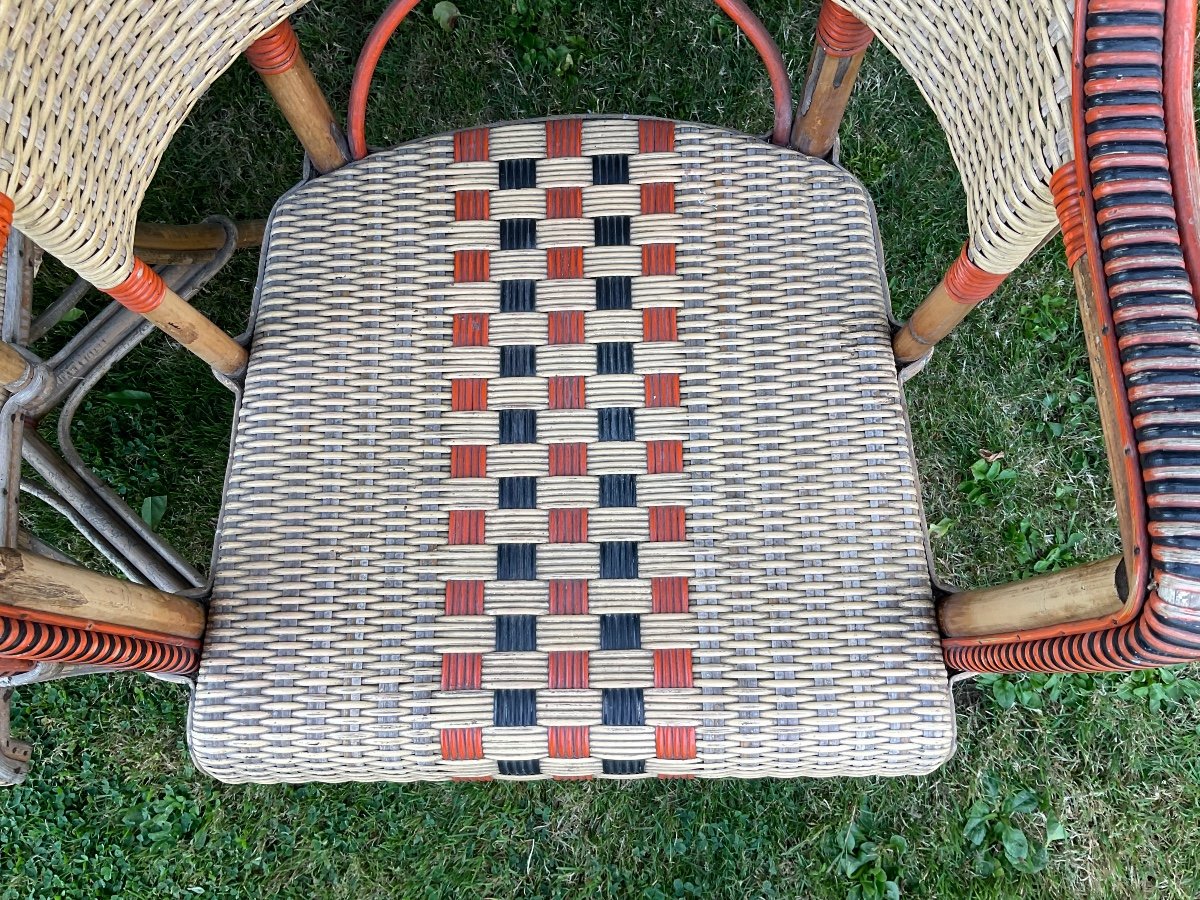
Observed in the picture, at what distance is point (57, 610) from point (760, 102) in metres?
1.39

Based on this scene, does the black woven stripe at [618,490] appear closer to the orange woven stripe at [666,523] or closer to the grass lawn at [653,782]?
the orange woven stripe at [666,523]

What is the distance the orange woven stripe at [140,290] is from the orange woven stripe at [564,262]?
1.34 feet

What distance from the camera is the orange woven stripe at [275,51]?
949mm

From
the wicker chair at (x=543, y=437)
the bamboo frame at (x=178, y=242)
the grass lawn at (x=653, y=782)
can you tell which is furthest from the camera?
the grass lawn at (x=653, y=782)

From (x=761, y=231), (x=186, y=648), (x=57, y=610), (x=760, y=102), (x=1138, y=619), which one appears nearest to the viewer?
(x=1138, y=619)

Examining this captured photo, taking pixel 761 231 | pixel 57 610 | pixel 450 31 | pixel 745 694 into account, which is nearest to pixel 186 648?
pixel 57 610

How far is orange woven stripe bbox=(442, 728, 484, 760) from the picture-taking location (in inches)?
36.9

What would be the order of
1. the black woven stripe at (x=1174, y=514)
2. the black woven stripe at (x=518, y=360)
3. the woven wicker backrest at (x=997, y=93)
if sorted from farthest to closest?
1. the black woven stripe at (x=518, y=360)
2. the woven wicker backrest at (x=997, y=93)
3. the black woven stripe at (x=1174, y=514)

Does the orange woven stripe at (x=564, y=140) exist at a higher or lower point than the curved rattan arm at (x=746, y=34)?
lower

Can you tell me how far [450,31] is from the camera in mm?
1671

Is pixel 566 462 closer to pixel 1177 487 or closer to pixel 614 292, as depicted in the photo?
pixel 614 292

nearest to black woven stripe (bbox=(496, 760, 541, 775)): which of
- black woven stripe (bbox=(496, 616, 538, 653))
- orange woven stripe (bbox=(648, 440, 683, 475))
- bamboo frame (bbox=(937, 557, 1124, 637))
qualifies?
black woven stripe (bbox=(496, 616, 538, 653))

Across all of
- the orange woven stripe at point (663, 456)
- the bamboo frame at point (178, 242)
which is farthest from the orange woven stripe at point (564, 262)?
the bamboo frame at point (178, 242)

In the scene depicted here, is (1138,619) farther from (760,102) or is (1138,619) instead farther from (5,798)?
(5,798)
